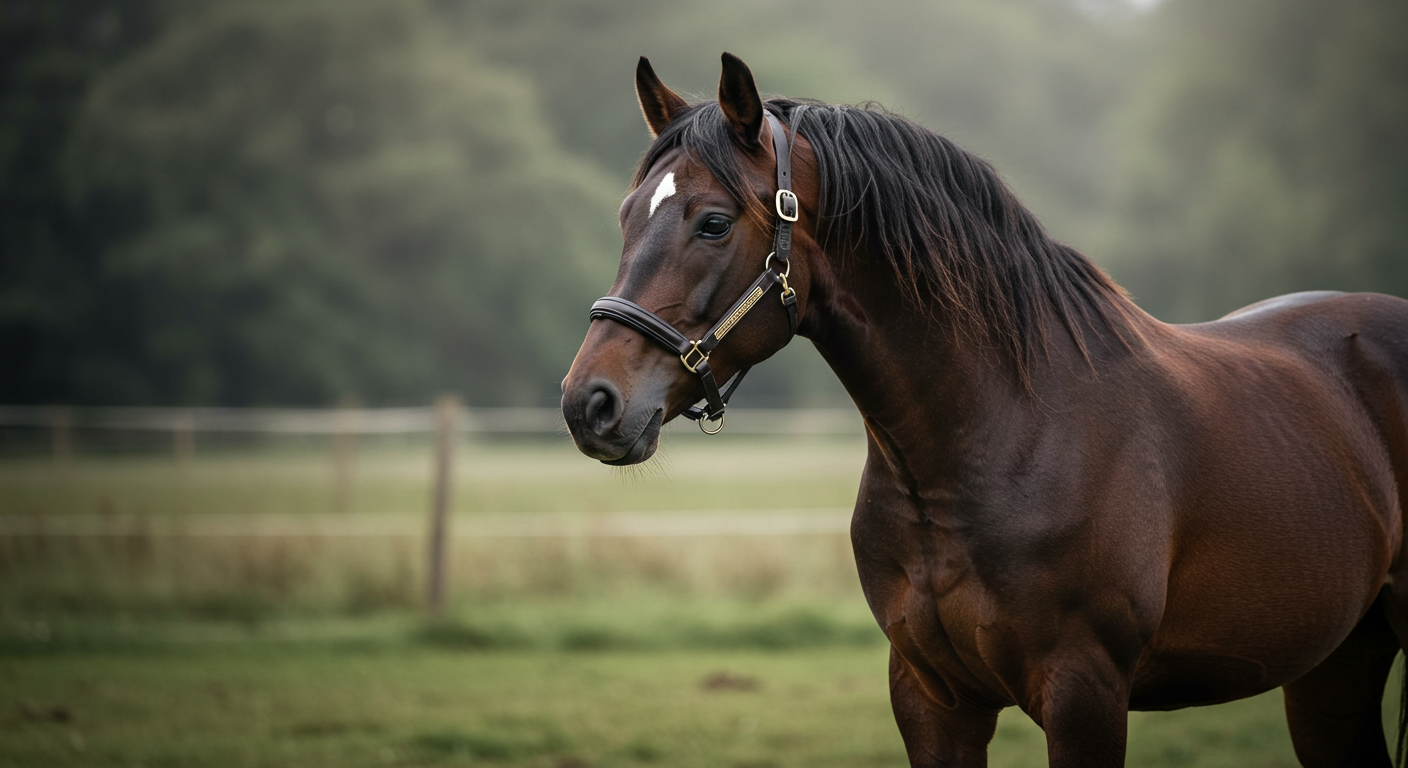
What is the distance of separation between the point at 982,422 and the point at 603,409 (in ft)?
2.95

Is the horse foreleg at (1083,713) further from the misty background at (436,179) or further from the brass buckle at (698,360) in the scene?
the misty background at (436,179)

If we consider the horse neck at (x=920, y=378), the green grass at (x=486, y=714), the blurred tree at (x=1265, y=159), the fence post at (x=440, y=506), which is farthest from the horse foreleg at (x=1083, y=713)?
the blurred tree at (x=1265, y=159)

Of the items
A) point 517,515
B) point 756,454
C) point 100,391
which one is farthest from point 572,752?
point 100,391

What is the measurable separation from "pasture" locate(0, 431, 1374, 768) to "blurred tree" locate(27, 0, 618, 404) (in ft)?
41.9

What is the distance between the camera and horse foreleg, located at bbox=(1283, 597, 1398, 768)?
309cm

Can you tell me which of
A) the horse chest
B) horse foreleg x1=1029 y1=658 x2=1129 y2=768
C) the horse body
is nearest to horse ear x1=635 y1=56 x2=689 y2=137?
the horse body

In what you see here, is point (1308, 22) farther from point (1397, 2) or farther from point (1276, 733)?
point (1276, 733)

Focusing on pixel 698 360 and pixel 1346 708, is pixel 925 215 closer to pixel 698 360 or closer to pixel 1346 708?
pixel 698 360

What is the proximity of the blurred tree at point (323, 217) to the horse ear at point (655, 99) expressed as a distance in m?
20.8

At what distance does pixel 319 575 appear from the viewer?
8031mm

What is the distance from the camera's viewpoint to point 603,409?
1934mm

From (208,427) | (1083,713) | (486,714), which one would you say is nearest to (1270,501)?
(1083,713)

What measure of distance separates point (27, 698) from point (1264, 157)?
31265 mm

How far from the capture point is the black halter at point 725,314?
6.48 feet
